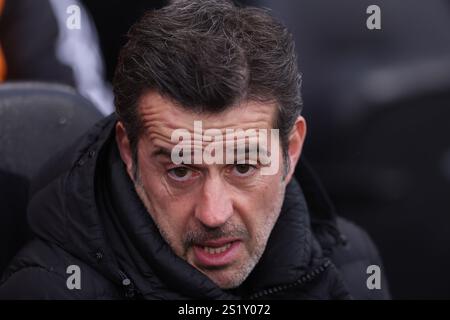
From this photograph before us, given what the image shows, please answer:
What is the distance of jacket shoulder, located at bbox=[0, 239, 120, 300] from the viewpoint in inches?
85.5

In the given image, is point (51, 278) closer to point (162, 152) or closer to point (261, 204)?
point (162, 152)

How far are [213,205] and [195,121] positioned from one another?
0.63ft

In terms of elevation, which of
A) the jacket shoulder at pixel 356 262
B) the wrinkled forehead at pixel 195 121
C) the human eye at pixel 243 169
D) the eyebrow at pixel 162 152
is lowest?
the jacket shoulder at pixel 356 262

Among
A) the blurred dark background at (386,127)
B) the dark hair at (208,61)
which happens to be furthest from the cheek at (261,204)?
the blurred dark background at (386,127)

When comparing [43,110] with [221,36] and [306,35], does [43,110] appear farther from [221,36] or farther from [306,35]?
[306,35]

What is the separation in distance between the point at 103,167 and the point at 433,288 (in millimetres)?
2045

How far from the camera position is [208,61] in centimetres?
208

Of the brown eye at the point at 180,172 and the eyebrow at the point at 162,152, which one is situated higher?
the eyebrow at the point at 162,152

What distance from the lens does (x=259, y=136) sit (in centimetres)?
219

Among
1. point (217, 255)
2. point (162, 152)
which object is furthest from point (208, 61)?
point (217, 255)

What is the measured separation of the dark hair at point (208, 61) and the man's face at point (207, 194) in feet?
0.11

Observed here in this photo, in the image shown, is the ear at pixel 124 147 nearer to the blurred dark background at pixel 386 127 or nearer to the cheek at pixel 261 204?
the cheek at pixel 261 204

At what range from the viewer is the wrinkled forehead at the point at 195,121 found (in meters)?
2.13
